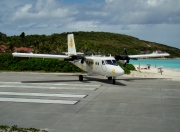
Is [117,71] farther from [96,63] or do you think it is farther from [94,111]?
[94,111]

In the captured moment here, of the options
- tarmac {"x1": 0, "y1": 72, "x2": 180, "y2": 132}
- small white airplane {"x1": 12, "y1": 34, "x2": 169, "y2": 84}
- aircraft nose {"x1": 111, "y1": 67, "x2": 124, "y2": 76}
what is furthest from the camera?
small white airplane {"x1": 12, "y1": 34, "x2": 169, "y2": 84}

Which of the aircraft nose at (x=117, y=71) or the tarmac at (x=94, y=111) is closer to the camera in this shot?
the tarmac at (x=94, y=111)

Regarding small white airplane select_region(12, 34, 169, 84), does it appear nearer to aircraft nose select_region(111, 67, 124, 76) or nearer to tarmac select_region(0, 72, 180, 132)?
aircraft nose select_region(111, 67, 124, 76)

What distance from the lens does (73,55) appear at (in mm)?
25844

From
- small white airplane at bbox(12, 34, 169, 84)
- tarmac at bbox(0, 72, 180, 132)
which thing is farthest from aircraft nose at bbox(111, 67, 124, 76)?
tarmac at bbox(0, 72, 180, 132)

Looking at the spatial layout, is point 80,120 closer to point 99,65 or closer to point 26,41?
point 99,65

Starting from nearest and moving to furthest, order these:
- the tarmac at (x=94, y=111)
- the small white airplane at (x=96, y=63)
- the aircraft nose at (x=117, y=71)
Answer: the tarmac at (x=94, y=111), the aircraft nose at (x=117, y=71), the small white airplane at (x=96, y=63)

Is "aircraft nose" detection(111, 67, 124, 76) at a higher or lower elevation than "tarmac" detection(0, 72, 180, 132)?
higher

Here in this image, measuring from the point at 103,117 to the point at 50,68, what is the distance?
2491 centimetres

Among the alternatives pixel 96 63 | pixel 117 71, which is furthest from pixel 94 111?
pixel 96 63

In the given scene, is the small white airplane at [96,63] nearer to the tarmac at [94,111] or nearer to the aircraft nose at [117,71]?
the aircraft nose at [117,71]

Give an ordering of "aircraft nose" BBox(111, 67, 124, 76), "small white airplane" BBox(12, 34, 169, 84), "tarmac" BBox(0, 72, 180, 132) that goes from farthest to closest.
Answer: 1. "small white airplane" BBox(12, 34, 169, 84)
2. "aircraft nose" BBox(111, 67, 124, 76)
3. "tarmac" BBox(0, 72, 180, 132)

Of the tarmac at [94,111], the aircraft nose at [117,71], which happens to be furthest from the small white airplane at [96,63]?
the tarmac at [94,111]

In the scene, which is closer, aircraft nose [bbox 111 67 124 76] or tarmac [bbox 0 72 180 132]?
tarmac [bbox 0 72 180 132]
